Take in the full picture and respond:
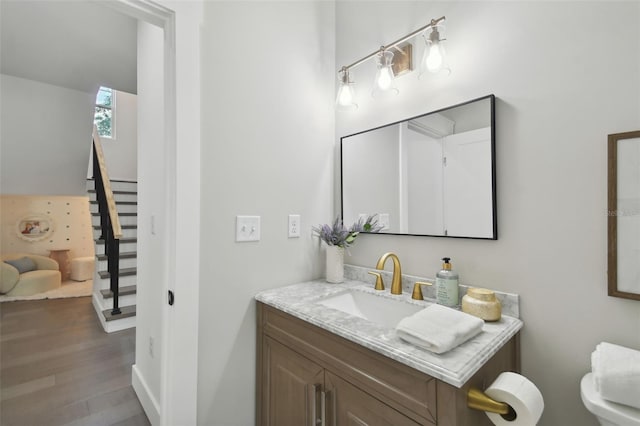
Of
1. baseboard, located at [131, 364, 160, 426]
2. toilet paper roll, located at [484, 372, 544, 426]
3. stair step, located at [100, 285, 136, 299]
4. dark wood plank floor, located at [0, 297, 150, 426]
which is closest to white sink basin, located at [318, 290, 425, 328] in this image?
toilet paper roll, located at [484, 372, 544, 426]

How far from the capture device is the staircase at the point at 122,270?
311cm

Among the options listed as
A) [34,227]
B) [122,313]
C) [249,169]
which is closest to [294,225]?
[249,169]

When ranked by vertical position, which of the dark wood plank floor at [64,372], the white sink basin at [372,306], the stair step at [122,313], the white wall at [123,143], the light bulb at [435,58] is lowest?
the dark wood plank floor at [64,372]

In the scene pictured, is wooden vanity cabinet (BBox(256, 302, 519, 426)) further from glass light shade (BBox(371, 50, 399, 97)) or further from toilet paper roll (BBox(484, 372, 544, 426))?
glass light shade (BBox(371, 50, 399, 97))

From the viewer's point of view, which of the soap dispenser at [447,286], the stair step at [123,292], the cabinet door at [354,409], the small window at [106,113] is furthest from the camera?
the small window at [106,113]

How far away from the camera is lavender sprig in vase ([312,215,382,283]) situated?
156cm

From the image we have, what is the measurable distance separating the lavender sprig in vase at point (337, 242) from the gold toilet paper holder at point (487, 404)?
0.87 m

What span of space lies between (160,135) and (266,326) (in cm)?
124

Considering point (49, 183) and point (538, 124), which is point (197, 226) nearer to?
point (538, 124)

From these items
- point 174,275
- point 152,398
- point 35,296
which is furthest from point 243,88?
point 35,296

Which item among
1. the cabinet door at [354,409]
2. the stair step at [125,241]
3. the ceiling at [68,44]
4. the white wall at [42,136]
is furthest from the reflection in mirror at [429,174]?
the white wall at [42,136]

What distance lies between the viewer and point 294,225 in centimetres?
156

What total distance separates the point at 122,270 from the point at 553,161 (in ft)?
13.6

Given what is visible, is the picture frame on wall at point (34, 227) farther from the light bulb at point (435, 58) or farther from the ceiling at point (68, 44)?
the light bulb at point (435, 58)
